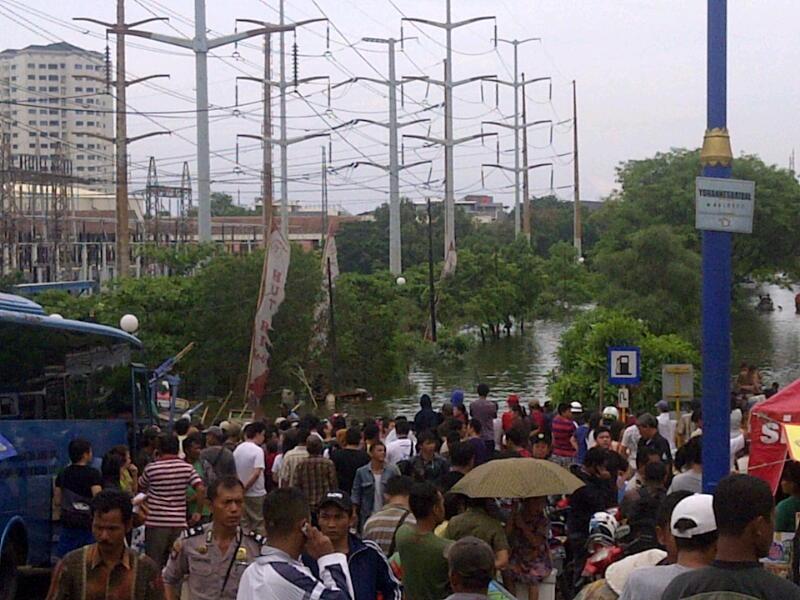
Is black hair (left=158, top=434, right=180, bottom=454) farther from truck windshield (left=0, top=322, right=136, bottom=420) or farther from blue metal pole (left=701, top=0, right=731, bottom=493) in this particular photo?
blue metal pole (left=701, top=0, right=731, bottom=493)

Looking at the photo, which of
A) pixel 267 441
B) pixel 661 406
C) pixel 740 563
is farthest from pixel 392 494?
pixel 661 406

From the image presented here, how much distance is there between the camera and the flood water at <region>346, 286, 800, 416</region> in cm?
3925

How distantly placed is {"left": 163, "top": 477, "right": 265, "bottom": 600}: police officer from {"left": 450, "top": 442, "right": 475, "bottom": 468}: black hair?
3386 mm

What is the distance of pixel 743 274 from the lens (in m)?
52.0

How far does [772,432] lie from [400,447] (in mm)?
4363

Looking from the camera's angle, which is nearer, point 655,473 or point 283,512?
point 283,512

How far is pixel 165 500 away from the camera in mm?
10633

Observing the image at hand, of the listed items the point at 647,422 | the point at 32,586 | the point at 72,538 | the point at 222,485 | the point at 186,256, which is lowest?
the point at 32,586

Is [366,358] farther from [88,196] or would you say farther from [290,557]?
[88,196]

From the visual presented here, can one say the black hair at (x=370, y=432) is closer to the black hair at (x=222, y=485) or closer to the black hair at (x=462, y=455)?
the black hair at (x=462, y=455)

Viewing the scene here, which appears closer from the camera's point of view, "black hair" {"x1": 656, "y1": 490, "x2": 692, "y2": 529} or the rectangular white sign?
"black hair" {"x1": 656, "y1": 490, "x2": 692, "y2": 529}

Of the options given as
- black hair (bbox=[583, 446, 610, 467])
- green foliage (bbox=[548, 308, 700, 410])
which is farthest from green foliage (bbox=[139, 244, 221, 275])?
black hair (bbox=[583, 446, 610, 467])

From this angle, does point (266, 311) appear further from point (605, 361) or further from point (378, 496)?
point (378, 496)

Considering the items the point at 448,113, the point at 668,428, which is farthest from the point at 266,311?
the point at 448,113
